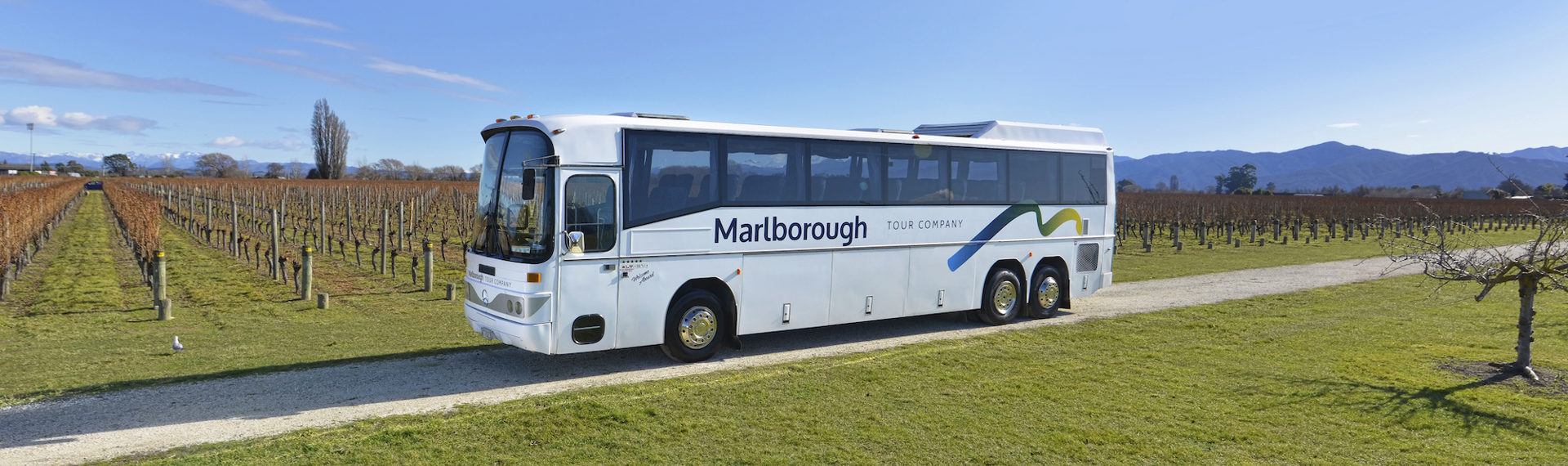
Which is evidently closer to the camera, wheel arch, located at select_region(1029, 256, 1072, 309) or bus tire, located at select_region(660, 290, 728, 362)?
bus tire, located at select_region(660, 290, 728, 362)

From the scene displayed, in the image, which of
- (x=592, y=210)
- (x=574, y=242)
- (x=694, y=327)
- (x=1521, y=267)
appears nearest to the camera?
(x=1521, y=267)

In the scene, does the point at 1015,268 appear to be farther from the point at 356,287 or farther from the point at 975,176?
the point at 356,287

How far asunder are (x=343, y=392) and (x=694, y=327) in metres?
3.38

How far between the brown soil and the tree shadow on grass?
4 cm

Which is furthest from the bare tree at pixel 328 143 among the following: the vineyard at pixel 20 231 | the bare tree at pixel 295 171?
the vineyard at pixel 20 231

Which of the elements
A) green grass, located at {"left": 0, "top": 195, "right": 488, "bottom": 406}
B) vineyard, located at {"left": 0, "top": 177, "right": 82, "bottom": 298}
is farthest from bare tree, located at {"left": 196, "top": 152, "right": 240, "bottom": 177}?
green grass, located at {"left": 0, "top": 195, "right": 488, "bottom": 406}

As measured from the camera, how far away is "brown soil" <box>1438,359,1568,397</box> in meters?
7.71

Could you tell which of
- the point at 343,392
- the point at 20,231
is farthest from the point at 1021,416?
the point at 20,231

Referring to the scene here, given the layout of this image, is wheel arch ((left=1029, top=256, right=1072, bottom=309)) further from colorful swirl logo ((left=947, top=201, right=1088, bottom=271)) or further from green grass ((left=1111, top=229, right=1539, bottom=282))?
green grass ((left=1111, top=229, right=1539, bottom=282))

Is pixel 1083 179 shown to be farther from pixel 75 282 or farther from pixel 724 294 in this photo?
pixel 75 282

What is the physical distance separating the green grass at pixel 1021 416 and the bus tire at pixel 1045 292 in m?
2.36

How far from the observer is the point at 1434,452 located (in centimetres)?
595

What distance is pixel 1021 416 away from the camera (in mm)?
6758

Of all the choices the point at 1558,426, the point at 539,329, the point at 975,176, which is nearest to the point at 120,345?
the point at 539,329
